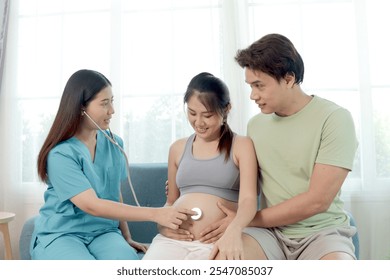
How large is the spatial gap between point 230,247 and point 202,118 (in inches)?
18.1

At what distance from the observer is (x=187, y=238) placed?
148 cm

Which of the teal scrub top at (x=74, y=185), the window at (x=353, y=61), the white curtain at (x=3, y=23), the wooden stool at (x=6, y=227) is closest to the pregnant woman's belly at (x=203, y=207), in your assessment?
the teal scrub top at (x=74, y=185)

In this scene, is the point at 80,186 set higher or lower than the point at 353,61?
lower

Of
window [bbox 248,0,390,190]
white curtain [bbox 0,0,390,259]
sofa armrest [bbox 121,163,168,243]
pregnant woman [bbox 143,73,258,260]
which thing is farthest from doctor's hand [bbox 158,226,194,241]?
window [bbox 248,0,390,190]

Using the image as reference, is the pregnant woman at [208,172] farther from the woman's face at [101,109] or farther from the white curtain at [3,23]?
the white curtain at [3,23]

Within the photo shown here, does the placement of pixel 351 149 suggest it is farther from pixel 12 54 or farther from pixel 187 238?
pixel 12 54

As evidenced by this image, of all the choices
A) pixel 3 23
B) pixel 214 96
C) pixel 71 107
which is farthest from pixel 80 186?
pixel 3 23

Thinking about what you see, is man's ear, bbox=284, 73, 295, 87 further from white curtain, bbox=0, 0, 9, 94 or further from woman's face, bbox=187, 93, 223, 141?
white curtain, bbox=0, 0, 9, 94

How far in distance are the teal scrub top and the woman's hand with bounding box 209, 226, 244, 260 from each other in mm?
514

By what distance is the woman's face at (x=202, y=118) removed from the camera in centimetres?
154

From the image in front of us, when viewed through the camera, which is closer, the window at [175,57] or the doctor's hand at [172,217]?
the doctor's hand at [172,217]

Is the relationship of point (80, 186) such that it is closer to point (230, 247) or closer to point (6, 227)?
point (230, 247)

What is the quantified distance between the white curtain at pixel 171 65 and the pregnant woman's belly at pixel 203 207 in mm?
1066

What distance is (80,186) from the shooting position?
1550 mm
